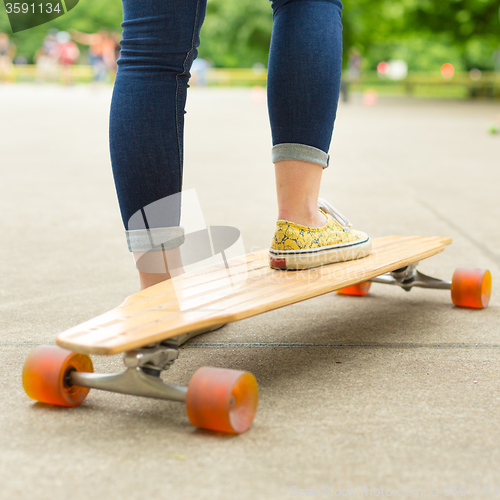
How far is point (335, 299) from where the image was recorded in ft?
7.07

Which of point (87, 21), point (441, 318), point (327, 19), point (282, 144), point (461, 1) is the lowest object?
point (441, 318)

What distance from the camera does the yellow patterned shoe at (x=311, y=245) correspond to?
1591mm

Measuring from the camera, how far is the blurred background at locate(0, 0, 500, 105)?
24.1m

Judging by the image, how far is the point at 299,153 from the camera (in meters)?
1.58

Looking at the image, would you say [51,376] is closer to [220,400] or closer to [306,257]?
[220,400]

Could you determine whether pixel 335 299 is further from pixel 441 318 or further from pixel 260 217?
pixel 260 217

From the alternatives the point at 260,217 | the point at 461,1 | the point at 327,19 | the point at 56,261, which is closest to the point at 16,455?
the point at 327,19

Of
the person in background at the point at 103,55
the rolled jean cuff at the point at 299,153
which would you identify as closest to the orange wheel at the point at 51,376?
the rolled jean cuff at the point at 299,153

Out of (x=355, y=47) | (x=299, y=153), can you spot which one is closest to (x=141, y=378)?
(x=299, y=153)

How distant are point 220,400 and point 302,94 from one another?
77 centimetres

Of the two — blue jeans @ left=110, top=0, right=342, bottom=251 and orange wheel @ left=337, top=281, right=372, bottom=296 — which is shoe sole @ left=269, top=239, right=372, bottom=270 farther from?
Result: orange wheel @ left=337, top=281, right=372, bottom=296

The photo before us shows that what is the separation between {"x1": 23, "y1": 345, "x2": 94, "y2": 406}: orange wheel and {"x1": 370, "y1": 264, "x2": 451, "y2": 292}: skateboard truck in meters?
1.07

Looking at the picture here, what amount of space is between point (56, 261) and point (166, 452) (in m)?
1.57

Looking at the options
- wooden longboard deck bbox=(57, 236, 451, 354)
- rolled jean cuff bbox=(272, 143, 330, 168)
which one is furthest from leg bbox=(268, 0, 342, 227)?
wooden longboard deck bbox=(57, 236, 451, 354)
